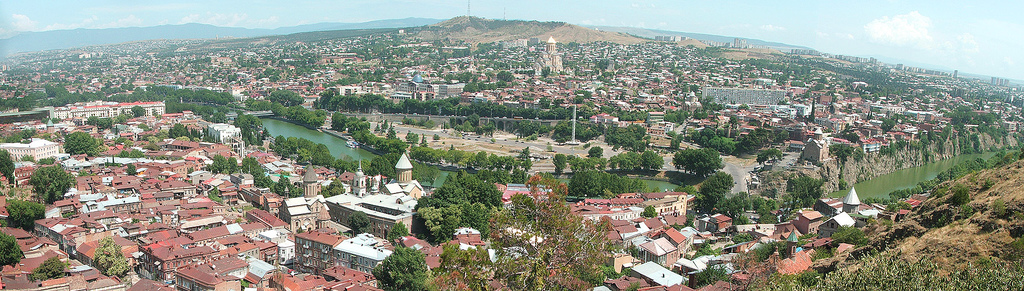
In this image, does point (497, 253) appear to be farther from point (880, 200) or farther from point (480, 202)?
point (880, 200)

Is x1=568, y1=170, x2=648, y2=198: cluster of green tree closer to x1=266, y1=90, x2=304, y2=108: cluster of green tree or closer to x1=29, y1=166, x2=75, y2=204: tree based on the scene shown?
x1=29, y1=166, x2=75, y2=204: tree

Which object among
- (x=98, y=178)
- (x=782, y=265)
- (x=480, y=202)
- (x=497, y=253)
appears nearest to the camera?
(x=497, y=253)

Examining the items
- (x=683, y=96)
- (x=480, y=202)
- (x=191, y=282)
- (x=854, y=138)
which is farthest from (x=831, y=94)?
(x=191, y=282)

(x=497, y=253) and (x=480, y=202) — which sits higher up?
(x=497, y=253)

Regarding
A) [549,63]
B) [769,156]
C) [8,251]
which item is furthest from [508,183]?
[549,63]

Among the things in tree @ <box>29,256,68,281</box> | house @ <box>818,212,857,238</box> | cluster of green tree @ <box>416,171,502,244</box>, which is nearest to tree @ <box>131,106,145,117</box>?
cluster of green tree @ <box>416,171,502,244</box>

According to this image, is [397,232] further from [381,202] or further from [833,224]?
[833,224]
